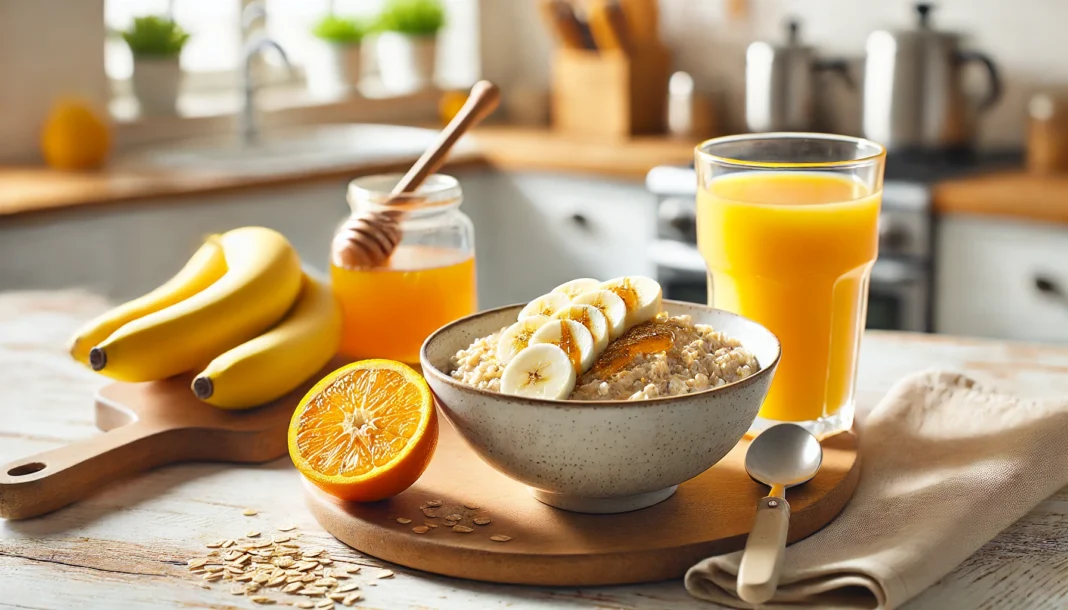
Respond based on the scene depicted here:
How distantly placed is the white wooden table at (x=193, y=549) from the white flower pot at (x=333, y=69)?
2.44 m

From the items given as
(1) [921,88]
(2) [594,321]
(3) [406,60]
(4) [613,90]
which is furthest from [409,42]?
(2) [594,321]

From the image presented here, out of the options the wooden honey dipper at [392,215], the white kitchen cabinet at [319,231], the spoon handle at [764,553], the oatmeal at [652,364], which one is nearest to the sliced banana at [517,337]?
the oatmeal at [652,364]

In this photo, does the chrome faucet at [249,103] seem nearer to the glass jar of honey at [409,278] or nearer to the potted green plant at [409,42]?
the potted green plant at [409,42]

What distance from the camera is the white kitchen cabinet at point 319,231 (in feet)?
7.82

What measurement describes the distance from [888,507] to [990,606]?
0.14 metres

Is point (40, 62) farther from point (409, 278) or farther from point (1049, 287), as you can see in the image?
point (1049, 287)

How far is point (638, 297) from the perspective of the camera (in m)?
0.95

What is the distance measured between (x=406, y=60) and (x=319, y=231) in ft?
3.54

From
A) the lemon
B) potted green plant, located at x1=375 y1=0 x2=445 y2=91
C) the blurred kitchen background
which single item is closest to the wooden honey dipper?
the blurred kitchen background

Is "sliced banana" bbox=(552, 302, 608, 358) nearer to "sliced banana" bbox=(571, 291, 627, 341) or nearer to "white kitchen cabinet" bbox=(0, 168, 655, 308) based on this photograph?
"sliced banana" bbox=(571, 291, 627, 341)

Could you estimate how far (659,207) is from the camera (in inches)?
109

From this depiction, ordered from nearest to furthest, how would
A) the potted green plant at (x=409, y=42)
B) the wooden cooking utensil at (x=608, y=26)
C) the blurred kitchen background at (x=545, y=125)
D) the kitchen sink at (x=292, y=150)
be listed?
the blurred kitchen background at (x=545, y=125) → the kitchen sink at (x=292, y=150) → the wooden cooking utensil at (x=608, y=26) → the potted green plant at (x=409, y=42)

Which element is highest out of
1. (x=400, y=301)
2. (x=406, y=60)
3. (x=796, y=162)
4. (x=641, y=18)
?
(x=641, y=18)

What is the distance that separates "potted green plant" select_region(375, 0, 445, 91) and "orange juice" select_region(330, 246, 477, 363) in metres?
2.48
